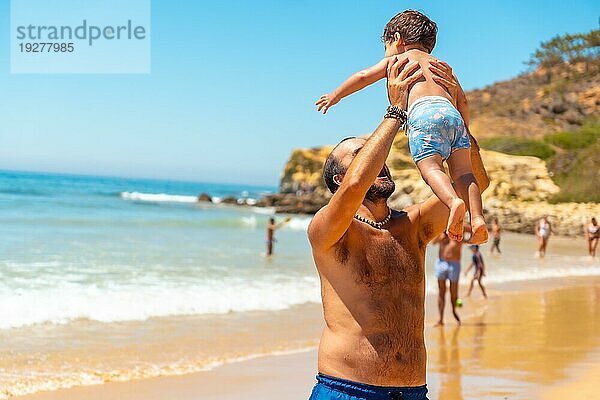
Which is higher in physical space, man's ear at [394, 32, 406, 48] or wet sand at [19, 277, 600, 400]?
man's ear at [394, 32, 406, 48]

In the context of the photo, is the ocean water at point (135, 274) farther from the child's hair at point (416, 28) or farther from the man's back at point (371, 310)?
the child's hair at point (416, 28)

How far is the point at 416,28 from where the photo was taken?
3.39 meters

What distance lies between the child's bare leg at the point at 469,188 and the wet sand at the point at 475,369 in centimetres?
402

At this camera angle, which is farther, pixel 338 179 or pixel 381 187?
pixel 338 179

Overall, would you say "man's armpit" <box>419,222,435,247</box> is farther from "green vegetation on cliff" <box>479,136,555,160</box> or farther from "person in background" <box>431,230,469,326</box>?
"green vegetation on cliff" <box>479,136,555,160</box>

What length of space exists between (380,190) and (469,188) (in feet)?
1.20

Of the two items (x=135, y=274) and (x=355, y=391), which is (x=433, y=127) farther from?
(x=135, y=274)

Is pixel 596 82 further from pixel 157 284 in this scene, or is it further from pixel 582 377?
pixel 582 377

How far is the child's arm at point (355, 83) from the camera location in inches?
137

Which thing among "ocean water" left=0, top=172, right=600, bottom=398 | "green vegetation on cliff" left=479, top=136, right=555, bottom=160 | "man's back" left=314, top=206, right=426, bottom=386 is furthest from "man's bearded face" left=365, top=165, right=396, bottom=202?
"green vegetation on cliff" left=479, top=136, right=555, bottom=160

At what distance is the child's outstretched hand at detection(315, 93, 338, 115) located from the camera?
3.79 meters

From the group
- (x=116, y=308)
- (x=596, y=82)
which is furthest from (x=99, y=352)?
(x=596, y=82)

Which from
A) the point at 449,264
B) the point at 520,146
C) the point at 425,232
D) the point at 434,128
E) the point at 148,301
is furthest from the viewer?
the point at 520,146

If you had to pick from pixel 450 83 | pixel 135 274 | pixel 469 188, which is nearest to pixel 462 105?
pixel 450 83
